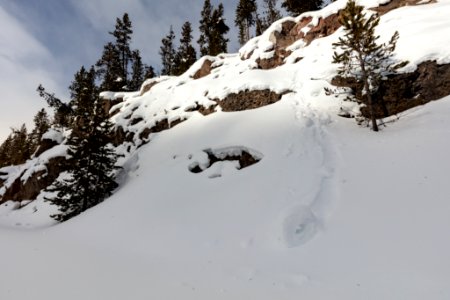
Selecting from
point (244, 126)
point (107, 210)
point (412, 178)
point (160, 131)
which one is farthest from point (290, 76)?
point (107, 210)

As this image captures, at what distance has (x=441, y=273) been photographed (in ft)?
17.7

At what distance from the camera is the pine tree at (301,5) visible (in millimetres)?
33125

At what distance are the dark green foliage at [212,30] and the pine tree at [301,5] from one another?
11.1 meters

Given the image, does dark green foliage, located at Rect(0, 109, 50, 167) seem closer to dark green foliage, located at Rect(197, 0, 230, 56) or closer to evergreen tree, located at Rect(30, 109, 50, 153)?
evergreen tree, located at Rect(30, 109, 50, 153)

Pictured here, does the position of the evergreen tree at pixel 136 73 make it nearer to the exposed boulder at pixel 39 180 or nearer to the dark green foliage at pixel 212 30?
the dark green foliage at pixel 212 30

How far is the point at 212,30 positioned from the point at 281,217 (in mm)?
42307

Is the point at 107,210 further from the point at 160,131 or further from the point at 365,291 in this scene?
the point at 365,291

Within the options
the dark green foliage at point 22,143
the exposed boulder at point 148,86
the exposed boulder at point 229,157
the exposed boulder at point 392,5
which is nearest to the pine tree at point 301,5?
the exposed boulder at point 392,5

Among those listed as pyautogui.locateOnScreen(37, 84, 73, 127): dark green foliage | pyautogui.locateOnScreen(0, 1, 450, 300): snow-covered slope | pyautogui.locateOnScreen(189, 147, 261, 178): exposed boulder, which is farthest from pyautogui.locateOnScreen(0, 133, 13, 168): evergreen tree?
pyautogui.locateOnScreen(189, 147, 261, 178): exposed boulder

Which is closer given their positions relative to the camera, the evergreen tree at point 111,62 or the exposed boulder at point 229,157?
the exposed boulder at point 229,157

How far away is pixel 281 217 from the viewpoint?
8727mm

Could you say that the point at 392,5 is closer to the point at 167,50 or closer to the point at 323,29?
the point at 323,29

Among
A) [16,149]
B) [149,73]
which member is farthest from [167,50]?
[16,149]

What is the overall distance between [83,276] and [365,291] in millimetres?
6646
